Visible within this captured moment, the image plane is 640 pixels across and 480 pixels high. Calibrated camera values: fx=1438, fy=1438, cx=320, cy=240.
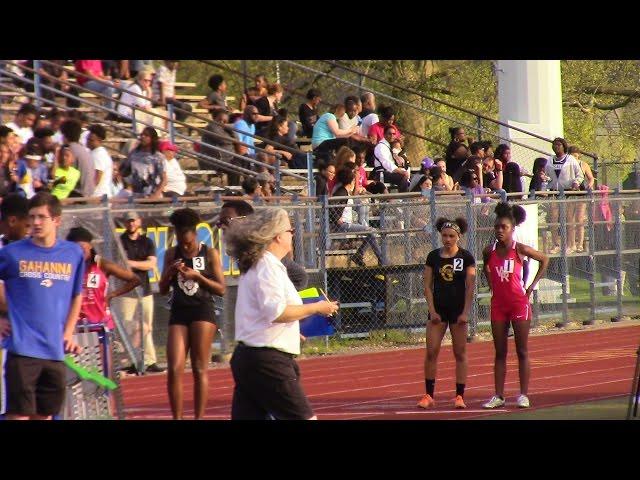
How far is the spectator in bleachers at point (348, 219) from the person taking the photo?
67.9 feet

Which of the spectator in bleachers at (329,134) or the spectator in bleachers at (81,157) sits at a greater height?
the spectator in bleachers at (329,134)

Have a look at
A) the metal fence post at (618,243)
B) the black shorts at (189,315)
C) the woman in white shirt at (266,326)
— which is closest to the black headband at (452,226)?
the black shorts at (189,315)

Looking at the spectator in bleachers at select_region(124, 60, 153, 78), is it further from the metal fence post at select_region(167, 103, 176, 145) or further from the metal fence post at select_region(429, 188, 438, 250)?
the metal fence post at select_region(429, 188, 438, 250)

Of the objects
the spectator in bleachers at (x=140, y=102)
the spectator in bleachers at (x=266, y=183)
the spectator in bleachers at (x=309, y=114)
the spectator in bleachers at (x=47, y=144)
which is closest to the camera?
the spectator in bleachers at (x=47, y=144)

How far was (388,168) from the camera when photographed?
24031 millimetres

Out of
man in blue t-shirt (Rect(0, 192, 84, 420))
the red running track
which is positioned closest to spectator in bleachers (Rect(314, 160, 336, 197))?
the red running track

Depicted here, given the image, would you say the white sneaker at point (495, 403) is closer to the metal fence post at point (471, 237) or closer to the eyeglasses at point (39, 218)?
the eyeglasses at point (39, 218)

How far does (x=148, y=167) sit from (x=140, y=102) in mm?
4061

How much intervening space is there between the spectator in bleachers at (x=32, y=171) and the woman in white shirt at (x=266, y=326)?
8.61 m
